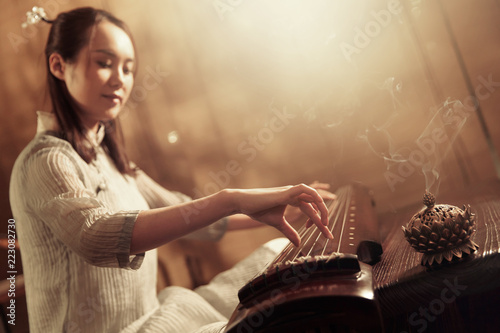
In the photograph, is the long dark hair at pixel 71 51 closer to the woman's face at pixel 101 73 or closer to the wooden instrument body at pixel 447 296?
the woman's face at pixel 101 73

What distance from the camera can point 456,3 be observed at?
2646mm

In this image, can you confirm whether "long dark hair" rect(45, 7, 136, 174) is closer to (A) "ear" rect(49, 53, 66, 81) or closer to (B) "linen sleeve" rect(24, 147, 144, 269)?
(A) "ear" rect(49, 53, 66, 81)

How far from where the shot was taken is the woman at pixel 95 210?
3.86ft

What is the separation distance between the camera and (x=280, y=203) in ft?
3.61

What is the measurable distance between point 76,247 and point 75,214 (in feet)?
0.31

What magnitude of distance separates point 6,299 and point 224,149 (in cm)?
162

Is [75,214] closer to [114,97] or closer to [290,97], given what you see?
[114,97]

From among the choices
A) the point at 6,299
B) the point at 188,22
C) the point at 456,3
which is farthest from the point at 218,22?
the point at 6,299

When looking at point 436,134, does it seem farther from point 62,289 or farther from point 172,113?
point 62,289

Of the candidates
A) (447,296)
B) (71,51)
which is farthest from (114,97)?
(447,296)

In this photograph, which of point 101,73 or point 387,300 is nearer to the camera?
point 387,300

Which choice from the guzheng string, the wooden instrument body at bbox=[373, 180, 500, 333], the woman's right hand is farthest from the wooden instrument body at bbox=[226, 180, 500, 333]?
the woman's right hand

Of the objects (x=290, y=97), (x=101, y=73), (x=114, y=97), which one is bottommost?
(x=290, y=97)

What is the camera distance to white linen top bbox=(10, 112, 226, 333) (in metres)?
1.22
